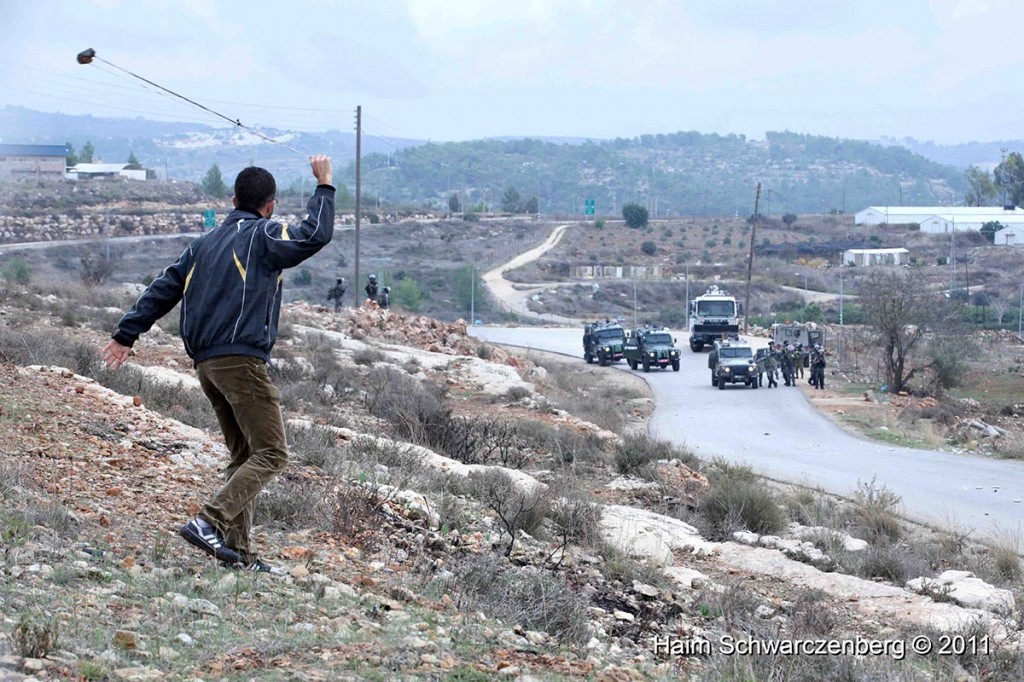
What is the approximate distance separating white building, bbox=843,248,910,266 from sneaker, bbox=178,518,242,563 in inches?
4143

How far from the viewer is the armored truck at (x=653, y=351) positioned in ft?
159

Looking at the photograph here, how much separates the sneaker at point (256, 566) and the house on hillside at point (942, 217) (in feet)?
415

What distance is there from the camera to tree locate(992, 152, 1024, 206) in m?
164

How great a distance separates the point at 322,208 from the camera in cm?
637

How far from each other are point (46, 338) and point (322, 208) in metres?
12.0

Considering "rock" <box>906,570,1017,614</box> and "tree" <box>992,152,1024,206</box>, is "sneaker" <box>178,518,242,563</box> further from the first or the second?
"tree" <box>992,152,1024,206</box>

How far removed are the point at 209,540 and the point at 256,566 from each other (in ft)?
0.94

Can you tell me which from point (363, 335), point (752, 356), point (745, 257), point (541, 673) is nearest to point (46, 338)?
point (541, 673)

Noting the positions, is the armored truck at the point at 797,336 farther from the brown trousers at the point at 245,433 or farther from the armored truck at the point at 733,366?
the brown trousers at the point at 245,433

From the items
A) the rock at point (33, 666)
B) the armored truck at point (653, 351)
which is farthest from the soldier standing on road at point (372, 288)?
the rock at point (33, 666)

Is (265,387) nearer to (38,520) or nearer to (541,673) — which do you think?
→ (38,520)

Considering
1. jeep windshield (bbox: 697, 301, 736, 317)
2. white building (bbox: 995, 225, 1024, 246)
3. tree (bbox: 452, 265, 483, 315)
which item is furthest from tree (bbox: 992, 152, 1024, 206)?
jeep windshield (bbox: 697, 301, 736, 317)

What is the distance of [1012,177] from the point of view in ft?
544

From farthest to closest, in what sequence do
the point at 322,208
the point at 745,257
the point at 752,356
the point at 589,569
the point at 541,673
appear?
the point at 745,257, the point at 752,356, the point at 589,569, the point at 322,208, the point at 541,673
